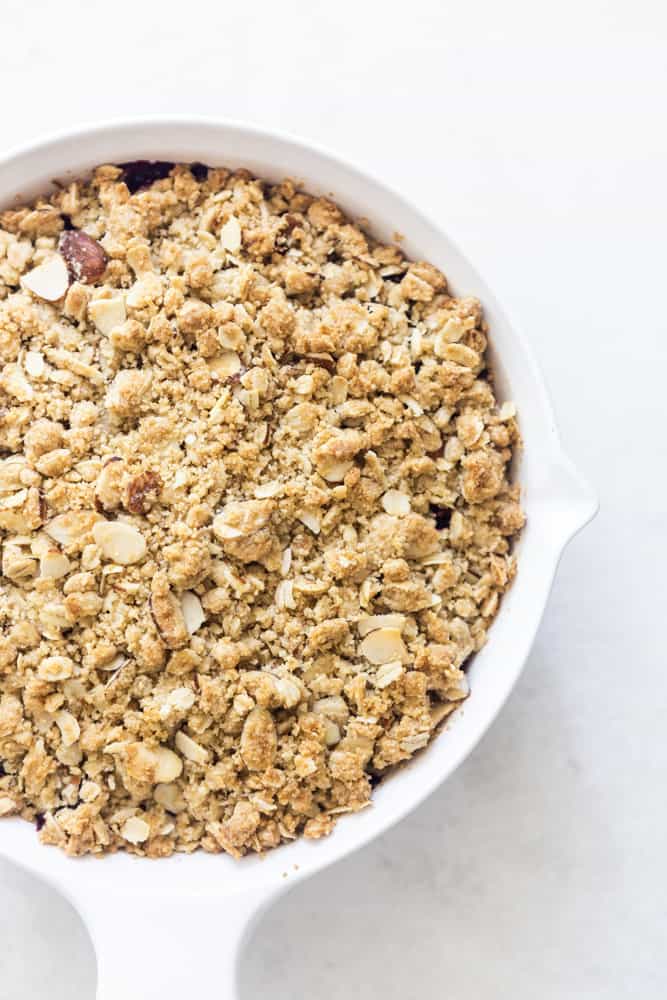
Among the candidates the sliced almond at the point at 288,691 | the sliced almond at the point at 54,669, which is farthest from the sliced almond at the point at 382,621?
the sliced almond at the point at 54,669

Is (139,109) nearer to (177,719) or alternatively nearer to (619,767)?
(177,719)

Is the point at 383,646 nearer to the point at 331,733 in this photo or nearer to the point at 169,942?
the point at 331,733

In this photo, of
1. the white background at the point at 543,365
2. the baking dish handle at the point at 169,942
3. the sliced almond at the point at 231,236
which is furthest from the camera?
the white background at the point at 543,365

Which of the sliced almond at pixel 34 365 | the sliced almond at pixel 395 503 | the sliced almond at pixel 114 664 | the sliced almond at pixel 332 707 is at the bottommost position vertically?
the sliced almond at pixel 332 707

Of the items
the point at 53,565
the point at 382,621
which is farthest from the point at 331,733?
the point at 53,565

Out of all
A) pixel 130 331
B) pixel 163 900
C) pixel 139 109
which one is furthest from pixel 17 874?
pixel 139 109

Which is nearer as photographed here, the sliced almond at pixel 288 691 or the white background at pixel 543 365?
the sliced almond at pixel 288 691

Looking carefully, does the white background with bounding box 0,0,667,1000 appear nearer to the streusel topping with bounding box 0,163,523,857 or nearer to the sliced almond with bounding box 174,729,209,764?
the streusel topping with bounding box 0,163,523,857

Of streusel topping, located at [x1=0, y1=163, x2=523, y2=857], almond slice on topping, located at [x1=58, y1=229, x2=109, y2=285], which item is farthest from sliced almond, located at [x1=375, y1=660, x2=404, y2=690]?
almond slice on topping, located at [x1=58, y1=229, x2=109, y2=285]

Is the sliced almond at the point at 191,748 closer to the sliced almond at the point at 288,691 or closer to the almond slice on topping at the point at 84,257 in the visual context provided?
the sliced almond at the point at 288,691
